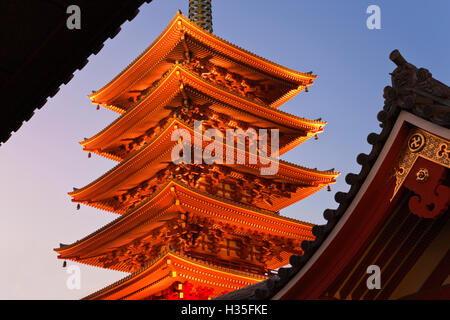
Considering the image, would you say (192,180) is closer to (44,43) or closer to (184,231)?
(184,231)

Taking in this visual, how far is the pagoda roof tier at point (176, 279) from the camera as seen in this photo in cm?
1420

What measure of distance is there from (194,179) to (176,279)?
371cm

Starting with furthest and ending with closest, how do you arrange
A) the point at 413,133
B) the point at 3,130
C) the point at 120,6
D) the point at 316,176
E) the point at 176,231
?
the point at 316,176, the point at 176,231, the point at 413,133, the point at 3,130, the point at 120,6

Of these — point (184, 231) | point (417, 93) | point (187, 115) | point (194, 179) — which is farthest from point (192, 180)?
point (417, 93)

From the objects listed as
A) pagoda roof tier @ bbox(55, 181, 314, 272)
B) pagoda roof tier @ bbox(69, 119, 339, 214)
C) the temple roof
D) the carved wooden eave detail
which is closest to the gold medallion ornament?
the temple roof

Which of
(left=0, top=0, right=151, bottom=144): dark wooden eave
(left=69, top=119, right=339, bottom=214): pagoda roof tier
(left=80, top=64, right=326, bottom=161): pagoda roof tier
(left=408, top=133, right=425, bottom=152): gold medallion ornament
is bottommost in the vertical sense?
(left=408, top=133, right=425, bottom=152): gold medallion ornament

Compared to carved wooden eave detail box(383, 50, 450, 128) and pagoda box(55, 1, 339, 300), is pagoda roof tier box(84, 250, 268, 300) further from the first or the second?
carved wooden eave detail box(383, 50, 450, 128)

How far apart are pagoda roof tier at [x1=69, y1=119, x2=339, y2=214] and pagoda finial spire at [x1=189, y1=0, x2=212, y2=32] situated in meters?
7.68

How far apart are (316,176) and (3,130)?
15.6m

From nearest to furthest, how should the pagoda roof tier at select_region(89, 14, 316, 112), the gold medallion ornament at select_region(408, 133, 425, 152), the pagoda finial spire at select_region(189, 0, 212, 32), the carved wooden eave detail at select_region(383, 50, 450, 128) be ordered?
the carved wooden eave detail at select_region(383, 50, 450, 128)
the gold medallion ornament at select_region(408, 133, 425, 152)
the pagoda roof tier at select_region(89, 14, 316, 112)
the pagoda finial spire at select_region(189, 0, 212, 32)

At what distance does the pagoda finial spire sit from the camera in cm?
2258

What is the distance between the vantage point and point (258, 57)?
1912 cm
